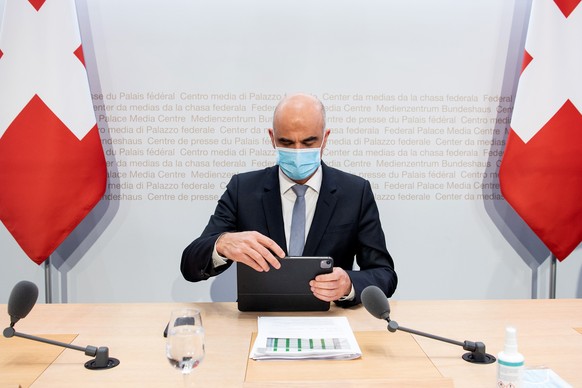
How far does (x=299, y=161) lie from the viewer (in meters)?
2.26

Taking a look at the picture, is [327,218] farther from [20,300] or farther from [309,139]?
[20,300]

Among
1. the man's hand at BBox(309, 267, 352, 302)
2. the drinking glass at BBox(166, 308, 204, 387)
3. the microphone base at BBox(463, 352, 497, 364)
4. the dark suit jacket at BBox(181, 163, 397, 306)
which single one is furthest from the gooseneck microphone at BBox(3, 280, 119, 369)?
the microphone base at BBox(463, 352, 497, 364)

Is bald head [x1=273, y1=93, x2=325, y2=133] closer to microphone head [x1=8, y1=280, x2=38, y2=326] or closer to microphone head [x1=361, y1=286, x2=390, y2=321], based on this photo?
microphone head [x1=361, y1=286, x2=390, y2=321]

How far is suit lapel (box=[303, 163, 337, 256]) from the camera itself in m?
2.30

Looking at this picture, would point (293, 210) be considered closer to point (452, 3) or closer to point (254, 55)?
point (254, 55)

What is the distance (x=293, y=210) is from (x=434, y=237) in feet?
3.88

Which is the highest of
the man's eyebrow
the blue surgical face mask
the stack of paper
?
the man's eyebrow

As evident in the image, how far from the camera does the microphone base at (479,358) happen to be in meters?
1.43

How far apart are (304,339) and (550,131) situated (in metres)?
1.98

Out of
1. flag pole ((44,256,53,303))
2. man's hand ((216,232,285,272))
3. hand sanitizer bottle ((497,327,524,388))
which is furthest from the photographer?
flag pole ((44,256,53,303))

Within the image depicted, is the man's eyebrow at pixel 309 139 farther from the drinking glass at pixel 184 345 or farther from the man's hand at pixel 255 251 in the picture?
the drinking glass at pixel 184 345

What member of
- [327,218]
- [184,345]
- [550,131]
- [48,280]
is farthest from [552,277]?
[48,280]

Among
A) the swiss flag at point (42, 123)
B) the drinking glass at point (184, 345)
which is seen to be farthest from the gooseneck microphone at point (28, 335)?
the swiss flag at point (42, 123)

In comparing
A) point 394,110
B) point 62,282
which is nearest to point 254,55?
point 394,110
